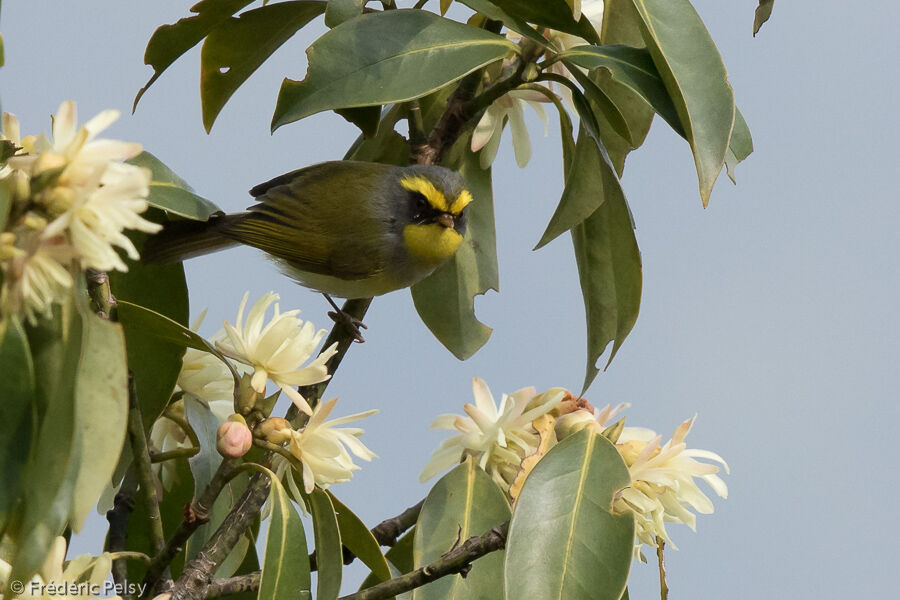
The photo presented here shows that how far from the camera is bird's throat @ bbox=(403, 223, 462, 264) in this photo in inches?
129

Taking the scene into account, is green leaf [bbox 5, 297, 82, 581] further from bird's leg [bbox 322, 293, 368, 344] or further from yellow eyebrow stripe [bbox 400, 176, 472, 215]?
yellow eyebrow stripe [bbox 400, 176, 472, 215]

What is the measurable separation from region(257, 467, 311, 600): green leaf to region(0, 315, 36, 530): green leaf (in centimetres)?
63

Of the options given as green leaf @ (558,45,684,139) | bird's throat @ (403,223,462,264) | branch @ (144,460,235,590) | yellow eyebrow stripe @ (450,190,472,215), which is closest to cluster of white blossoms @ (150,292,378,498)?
branch @ (144,460,235,590)

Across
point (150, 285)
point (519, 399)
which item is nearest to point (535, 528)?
point (519, 399)

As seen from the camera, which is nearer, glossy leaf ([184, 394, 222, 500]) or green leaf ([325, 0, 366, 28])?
glossy leaf ([184, 394, 222, 500])

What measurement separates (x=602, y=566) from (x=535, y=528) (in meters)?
0.14

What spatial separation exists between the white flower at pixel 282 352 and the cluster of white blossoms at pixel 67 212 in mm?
742

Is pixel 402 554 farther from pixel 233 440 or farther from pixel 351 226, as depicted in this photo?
pixel 351 226

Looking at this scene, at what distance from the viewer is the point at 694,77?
2.04 m

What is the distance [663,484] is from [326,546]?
2.35 feet

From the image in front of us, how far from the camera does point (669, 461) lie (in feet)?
6.79

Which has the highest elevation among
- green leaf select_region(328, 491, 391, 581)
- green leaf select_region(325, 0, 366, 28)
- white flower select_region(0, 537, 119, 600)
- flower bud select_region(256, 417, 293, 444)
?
green leaf select_region(325, 0, 366, 28)

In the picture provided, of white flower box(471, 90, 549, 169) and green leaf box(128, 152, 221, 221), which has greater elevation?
white flower box(471, 90, 549, 169)

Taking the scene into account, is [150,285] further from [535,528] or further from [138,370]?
[535,528]
